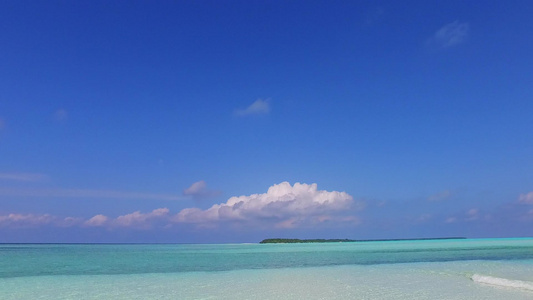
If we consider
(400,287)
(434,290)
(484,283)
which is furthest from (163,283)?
→ (484,283)

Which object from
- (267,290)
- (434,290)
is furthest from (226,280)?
(434,290)

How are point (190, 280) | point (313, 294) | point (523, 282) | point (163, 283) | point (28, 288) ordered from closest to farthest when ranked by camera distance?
point (313, 294) < point (523, 282) < point (28, 288) < point (163, 283) < point (190, 280)

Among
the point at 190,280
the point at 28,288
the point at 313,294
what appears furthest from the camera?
the point at 190,280

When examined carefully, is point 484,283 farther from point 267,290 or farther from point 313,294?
point 267,290

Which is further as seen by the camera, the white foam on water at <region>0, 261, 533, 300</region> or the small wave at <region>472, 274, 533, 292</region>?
the small wave at <region>472, 274, 533, 292</region>

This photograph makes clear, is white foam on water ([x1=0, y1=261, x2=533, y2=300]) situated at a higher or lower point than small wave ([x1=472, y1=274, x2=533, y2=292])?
lower

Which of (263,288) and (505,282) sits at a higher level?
(505,282)

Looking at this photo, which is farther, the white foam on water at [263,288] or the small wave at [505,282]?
the small wave at [505,282]

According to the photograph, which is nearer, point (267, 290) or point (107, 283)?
point (267, 290)

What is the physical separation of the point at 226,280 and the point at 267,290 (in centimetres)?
431

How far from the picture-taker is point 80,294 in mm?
15461

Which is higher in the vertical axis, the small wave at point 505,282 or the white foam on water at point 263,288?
the small wave at point 505,282

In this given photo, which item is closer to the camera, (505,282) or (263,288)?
(505,282)

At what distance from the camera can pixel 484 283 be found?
16.9 metres
